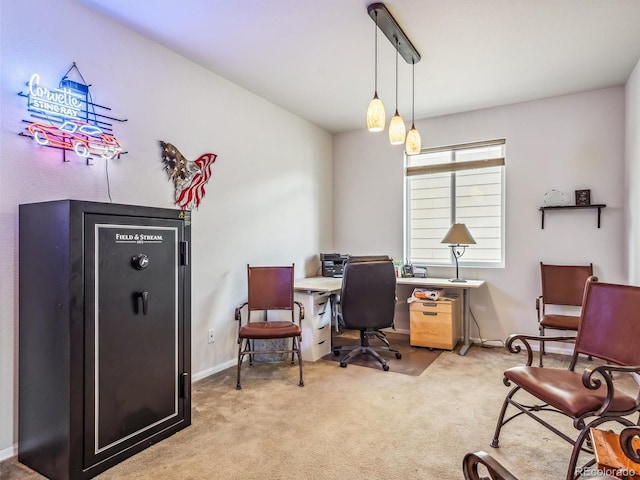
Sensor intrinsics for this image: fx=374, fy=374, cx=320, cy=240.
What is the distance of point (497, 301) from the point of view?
4.30 meters

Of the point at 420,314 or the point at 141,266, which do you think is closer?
the point at 141,266

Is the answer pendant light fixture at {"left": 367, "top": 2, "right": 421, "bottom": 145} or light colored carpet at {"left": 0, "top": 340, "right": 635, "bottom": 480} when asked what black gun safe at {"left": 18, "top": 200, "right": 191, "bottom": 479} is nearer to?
light colored carpet at {"left": 0, "top": 340, "right": 635, "bottom": 480}

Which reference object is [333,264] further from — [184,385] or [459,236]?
[184,385]

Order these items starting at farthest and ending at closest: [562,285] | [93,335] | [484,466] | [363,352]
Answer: [562,285], [363,352], [93,335], [484,466]

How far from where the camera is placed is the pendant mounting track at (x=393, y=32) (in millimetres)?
2447

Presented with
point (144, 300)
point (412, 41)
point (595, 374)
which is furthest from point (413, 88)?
point (144, 300)

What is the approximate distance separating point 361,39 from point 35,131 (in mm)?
2259

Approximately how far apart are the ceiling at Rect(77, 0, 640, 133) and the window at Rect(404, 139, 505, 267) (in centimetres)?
70

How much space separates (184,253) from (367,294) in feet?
5.68

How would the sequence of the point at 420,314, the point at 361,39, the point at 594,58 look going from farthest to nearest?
the point at 420,314 < the point at 594,58 < the point at 361,39

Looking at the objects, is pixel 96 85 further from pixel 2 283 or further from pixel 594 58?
pixel 594 58

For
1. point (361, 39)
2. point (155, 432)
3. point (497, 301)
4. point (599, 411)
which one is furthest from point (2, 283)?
point (497, 301)

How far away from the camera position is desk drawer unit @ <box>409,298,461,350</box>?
13.1ft

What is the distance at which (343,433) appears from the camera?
233cm
